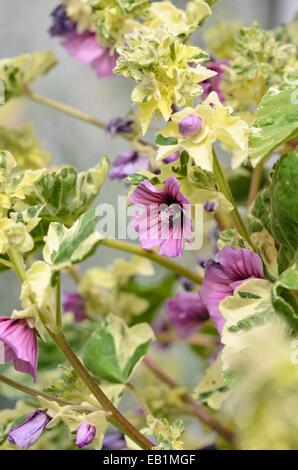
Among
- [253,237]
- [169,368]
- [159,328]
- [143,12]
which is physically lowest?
[169,368]

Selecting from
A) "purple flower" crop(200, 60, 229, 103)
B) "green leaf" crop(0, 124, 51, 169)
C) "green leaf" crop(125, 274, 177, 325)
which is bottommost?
"green leaf" crop(125, 274, 177, 325)

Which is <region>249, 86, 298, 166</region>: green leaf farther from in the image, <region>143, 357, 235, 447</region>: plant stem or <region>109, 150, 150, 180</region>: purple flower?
<region>143, 357, 235, 447</region>: plant stem

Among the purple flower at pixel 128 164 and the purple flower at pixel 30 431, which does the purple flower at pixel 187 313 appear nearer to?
the purple flower at pixel 128 164

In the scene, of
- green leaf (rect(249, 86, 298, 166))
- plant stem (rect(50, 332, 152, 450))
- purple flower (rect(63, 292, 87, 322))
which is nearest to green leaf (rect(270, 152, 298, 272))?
green leaf (rect(249, 86, 298, 166))

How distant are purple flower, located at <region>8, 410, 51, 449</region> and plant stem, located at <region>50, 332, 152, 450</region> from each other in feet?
0.10

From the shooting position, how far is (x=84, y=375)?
1.44ft

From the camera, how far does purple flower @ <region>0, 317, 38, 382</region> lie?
427 mm

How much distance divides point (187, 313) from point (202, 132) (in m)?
0.30

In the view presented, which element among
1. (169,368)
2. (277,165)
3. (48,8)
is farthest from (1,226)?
(48,8)

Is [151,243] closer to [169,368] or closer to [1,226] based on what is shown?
[1,226]

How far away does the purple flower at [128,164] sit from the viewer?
2.03 ft

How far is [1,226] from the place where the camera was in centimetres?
43

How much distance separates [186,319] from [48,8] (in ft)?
2.04

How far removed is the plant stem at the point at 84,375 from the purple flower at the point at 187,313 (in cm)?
24
